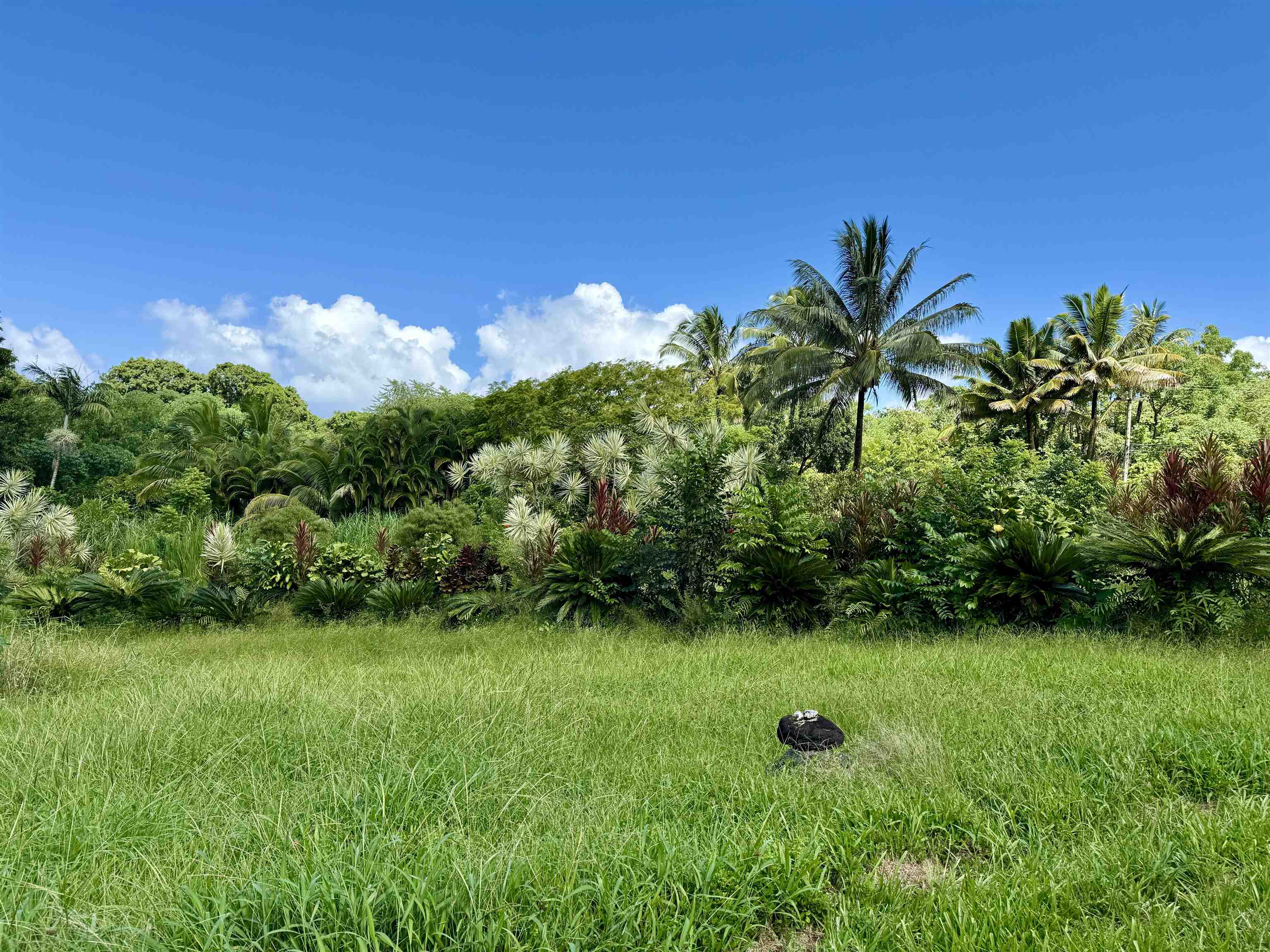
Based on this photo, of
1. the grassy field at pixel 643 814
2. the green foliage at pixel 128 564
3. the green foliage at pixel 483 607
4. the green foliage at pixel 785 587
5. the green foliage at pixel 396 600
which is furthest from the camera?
the green foliage at pixel 128 564

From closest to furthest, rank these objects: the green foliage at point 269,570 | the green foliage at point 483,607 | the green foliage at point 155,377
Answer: the green foliage at point 483,607 → the green foliage at point 269,570 → the green foliage at point 155,377

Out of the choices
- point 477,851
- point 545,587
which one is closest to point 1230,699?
point 477,851

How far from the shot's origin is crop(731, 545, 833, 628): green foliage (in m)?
8.55

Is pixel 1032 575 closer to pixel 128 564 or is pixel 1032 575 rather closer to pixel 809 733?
pixel 809 733

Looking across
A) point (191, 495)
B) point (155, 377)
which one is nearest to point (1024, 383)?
point (191, 495)

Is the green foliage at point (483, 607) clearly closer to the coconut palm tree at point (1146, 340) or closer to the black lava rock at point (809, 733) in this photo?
the black lava rock at point (809, 733)

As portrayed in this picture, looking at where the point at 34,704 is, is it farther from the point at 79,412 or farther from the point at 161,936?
the point at 79,412

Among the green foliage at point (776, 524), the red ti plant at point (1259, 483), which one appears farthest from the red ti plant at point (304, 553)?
the red ti plant at point (1259, 483)

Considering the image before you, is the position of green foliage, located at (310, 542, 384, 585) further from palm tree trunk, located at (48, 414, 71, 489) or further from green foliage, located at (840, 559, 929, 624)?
palm tree trunk, located at (48, 414, 71, 489)

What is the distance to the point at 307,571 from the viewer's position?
1206cm

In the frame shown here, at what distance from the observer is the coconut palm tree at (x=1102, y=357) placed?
3122 cm

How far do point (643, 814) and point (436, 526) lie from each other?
11.9m

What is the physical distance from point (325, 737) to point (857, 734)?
115 inches

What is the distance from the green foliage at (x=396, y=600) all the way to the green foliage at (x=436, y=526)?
2.40 meters
